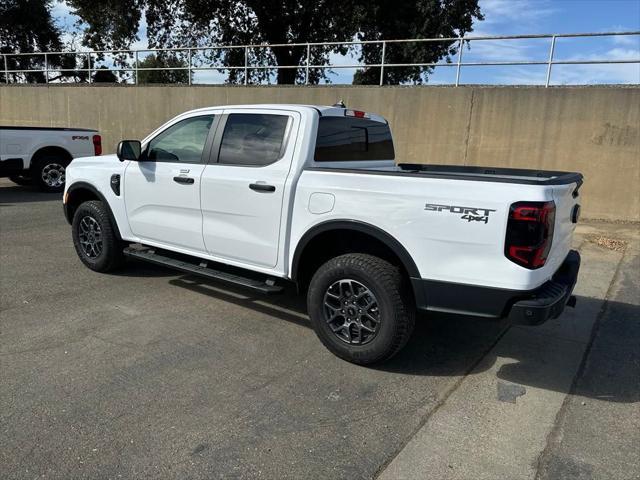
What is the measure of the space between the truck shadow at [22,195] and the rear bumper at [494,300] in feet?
31.7

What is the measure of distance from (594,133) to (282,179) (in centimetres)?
866

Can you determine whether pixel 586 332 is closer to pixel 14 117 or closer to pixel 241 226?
pixel 241 226

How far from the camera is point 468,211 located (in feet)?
10.4

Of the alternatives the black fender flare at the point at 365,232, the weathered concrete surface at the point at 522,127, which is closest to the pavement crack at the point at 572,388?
the black fender flare at the point at 365,232

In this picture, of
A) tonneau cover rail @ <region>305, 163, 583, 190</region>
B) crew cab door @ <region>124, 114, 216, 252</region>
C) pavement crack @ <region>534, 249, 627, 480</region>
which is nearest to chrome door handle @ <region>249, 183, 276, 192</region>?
tonneau cover rail @ <region>305, 163, 583, 190</region>

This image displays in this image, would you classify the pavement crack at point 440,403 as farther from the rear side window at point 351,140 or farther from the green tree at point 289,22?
the green tree at point 289,22

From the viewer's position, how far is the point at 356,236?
3904mm

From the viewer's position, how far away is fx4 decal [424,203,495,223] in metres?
3.13

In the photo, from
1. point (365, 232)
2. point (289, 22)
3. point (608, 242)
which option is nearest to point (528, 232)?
point (365, 232)

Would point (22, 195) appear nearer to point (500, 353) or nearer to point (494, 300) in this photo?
point (500, 353)

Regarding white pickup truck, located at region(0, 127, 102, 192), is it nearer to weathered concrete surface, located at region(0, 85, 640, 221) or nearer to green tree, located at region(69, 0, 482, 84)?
weathered concrete surface, located at region(0, 85, 640, 221)

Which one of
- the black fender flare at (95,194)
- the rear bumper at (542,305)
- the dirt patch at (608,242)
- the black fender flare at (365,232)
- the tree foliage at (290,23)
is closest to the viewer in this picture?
the rear bumper at (542,305)

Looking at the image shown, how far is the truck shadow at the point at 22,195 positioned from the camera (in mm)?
10820

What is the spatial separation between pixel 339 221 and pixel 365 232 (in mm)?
226
